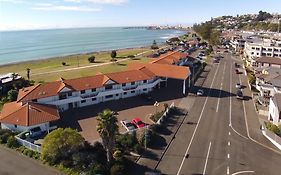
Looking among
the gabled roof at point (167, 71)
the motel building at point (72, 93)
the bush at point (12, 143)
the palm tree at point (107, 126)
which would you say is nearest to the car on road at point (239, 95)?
the motel building at point (72, 93)

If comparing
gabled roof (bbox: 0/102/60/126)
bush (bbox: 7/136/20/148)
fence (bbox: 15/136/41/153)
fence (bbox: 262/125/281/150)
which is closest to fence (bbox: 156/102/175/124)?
fence (bbox: 262/125/281/150)

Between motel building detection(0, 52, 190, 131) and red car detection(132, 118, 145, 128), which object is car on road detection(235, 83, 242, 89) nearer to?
motel building detection(0, 52, 190, 131)

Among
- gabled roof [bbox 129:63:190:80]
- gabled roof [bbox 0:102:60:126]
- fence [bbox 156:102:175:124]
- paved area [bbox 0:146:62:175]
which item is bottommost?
paved area [bbox 0:146:62:175]

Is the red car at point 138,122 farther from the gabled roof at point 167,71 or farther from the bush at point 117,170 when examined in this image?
the gabled roof at point 167,71

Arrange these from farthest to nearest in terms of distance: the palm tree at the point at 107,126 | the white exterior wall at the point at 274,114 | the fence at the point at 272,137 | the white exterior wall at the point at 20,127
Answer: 1. the white exterior wall at the point at 274,114
2. the white exterior wall at the point at 20,127
3. the fence at the point at 272,137
4. the palm tree at the point at 107,126

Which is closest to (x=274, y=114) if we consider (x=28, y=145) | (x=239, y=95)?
(x=239, y=95)

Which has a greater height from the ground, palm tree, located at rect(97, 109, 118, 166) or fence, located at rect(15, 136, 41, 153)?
palm tree, located at rect(97, 109, 118, 166)

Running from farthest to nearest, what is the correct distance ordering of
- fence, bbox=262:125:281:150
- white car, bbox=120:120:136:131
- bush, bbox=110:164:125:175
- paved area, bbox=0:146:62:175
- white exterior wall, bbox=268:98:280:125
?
white exterior wall, bbox=268:98:280:125, white car, bbox=120:120:136:131, fence, bbox=262:125:281:150, paved area, bbox=0:146:62:175, bush, bbox=110:164:125:175
